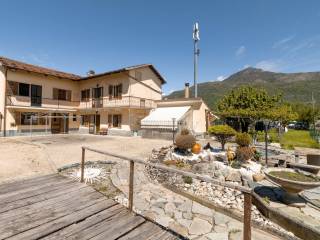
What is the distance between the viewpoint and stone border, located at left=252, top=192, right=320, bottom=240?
4.40 meters

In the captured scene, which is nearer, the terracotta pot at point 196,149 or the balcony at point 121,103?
the terracotta pot at point 196,149

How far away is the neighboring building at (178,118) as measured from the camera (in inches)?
883

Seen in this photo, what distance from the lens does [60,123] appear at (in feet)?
96.1

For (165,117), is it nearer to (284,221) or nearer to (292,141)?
(292,141)

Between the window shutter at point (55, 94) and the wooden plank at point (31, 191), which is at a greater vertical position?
the window shutter at point (55, 94)

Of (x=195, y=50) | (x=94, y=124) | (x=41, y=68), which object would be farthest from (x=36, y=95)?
(x=195, y=50)

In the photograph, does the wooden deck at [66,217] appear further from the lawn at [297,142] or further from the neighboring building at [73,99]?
the neighboring building at [73,99]

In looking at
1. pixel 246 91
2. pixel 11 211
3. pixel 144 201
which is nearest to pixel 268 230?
pixel 144 201

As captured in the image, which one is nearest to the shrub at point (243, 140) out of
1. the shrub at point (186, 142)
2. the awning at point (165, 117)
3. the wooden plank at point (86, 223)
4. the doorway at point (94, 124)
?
the shrub at point (186, 142)

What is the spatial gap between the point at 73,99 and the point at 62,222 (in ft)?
98.1

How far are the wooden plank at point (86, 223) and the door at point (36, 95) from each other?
86.7 feet

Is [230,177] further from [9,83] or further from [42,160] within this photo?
[9,83]

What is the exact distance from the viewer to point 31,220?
3.96 metres

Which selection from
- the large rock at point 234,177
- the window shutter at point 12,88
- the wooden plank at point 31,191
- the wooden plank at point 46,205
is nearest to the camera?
the wooden plank at point 46,205
